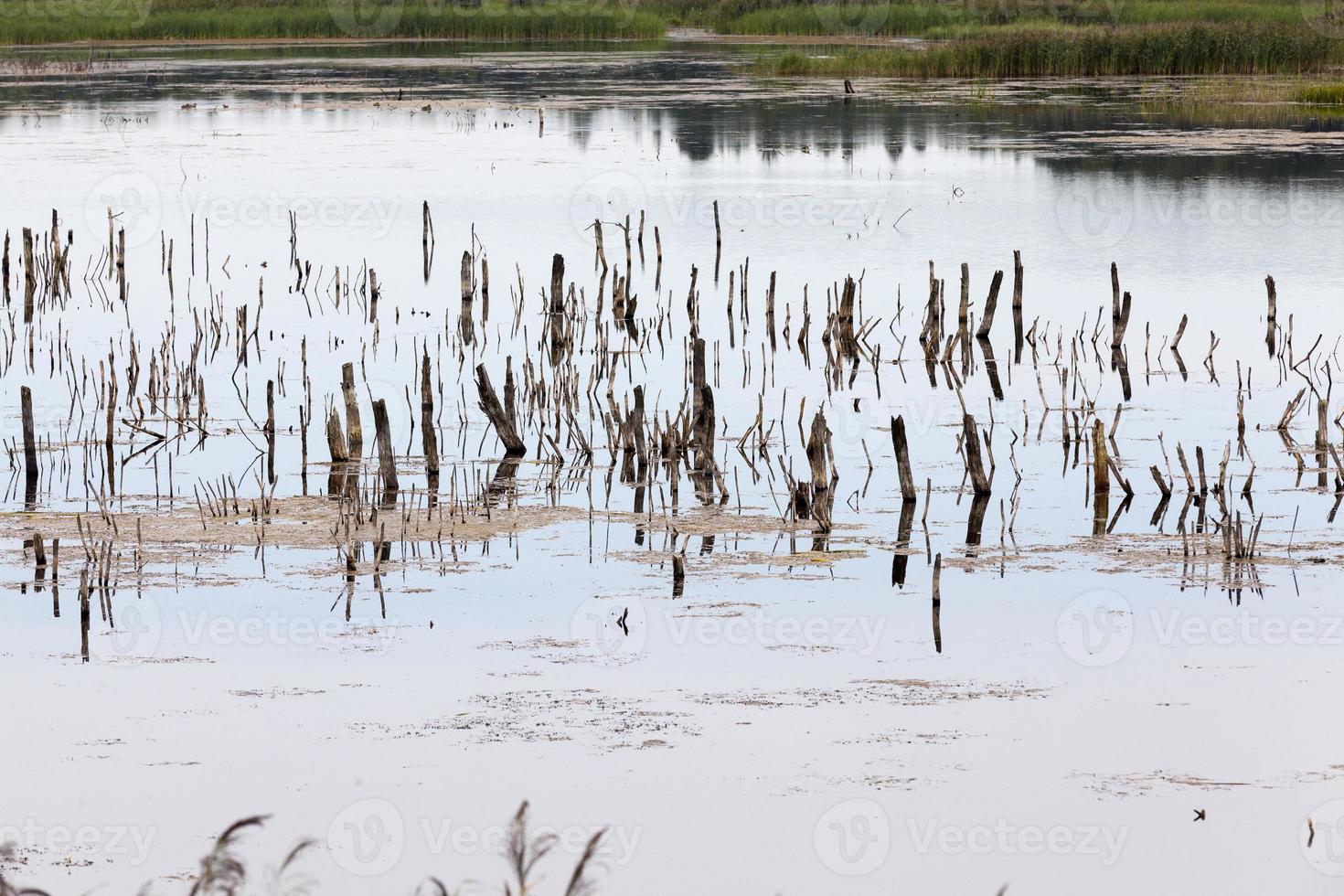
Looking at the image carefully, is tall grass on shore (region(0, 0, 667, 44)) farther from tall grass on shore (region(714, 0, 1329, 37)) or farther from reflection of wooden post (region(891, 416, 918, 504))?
reflection of wooden post (region(891, 416, 918, 504))

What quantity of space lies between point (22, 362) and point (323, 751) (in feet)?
27.8

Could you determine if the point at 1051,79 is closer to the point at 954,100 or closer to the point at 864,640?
the point at 954,100

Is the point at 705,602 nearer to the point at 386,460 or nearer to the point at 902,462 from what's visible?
the point at 902,462

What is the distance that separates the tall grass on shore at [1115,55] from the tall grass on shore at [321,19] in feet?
64.5

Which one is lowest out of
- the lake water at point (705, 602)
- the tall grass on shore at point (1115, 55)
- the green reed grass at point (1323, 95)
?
the lake water at point (705, 602)

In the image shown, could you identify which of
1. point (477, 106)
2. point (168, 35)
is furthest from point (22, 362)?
point (168, 35)

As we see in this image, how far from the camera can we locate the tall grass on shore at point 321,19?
61.9m

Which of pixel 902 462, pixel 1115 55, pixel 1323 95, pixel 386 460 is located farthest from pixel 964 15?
pixel 386 460

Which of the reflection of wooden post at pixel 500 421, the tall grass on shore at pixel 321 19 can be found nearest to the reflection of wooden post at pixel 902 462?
the reflection of wooden post at pixel 500 421

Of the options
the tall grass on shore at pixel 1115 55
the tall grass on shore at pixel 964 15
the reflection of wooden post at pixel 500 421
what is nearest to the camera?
the reflection of wooden post at pixel 500 421

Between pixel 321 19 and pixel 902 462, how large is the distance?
58.8 meters

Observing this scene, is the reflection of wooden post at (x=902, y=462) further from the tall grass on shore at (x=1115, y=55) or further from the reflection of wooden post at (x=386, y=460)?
the tall grass on shore at (x=1115, y=55)

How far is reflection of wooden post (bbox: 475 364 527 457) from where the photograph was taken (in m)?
10.5

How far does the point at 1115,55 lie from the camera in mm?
42438
